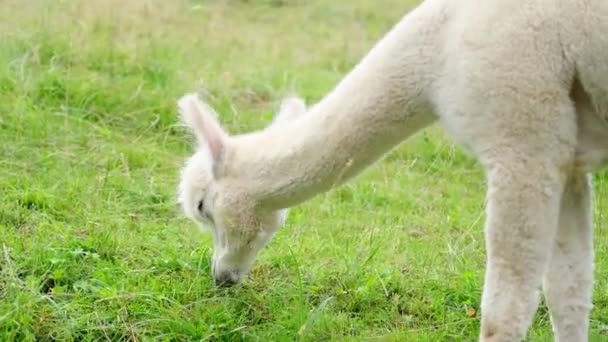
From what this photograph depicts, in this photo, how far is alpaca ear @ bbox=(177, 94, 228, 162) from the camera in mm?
4219

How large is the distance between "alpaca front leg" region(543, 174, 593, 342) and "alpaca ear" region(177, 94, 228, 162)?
4.56ft

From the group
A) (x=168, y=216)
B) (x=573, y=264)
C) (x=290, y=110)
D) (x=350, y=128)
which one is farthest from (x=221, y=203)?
(x=573, y=264)

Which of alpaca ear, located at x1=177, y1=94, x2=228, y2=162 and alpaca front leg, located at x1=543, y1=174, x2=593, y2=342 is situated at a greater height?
alpaca ear, located at x1=177, y1=94, x2=228, y2=162

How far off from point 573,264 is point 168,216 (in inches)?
91.8

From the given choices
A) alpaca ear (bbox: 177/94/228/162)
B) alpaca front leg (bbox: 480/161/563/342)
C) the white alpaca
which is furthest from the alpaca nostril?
alpaca front leg (bbox: 480/161/563/342)

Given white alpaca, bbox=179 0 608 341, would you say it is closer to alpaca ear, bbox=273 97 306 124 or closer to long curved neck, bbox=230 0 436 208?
long curved neck, bbox=230 0 436 208

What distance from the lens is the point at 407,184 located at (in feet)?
21.2

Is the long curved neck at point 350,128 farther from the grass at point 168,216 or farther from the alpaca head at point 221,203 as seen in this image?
the grass at point 168,216

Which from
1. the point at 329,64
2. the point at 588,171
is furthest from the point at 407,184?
the point at 329,64

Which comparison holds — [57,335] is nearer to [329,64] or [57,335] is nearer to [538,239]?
[538,239]

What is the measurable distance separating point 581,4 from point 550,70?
0.24 meters

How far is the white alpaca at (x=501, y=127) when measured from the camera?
136 inches

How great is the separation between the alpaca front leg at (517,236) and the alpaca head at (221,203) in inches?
43.5

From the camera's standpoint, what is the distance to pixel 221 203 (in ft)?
14.2
